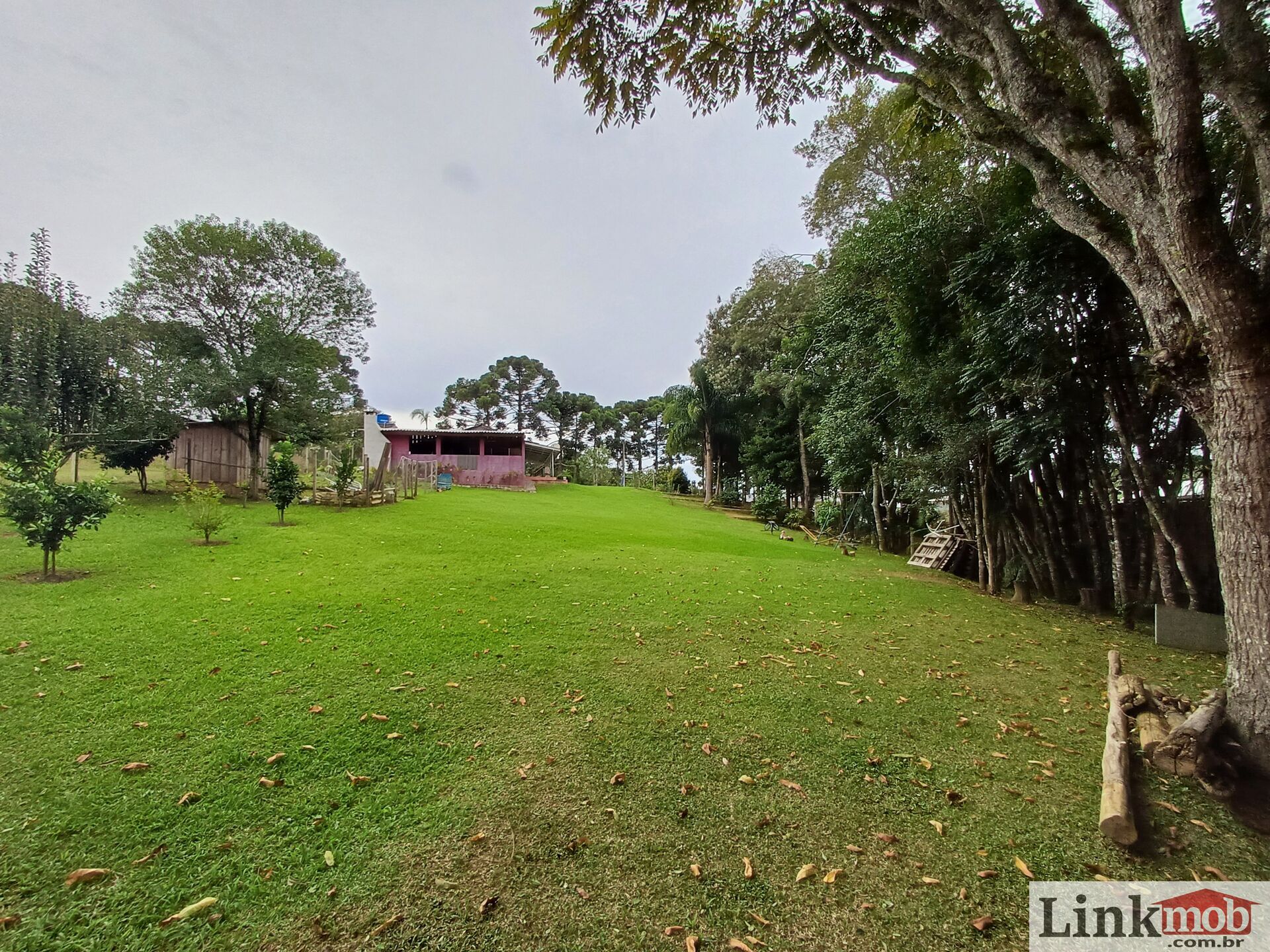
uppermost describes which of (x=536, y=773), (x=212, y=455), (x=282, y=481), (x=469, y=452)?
(x=469, y=452)

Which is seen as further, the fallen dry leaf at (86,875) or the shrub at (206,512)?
the shrub at (206,512)

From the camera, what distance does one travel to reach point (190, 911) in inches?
66.5

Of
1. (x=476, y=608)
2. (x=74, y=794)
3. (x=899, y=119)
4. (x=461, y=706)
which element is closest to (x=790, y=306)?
(x=899, y=119)

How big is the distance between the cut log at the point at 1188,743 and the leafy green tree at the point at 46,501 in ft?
32.9

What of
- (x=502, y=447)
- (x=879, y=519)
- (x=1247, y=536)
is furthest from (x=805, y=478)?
(x=1247, y=536)

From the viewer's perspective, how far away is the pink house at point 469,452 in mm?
24125

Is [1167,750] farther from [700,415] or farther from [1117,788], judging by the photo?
[700,415]

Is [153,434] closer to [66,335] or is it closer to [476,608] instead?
[66,335]

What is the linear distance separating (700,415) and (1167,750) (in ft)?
77.0

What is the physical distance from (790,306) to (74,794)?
2034 centimetres

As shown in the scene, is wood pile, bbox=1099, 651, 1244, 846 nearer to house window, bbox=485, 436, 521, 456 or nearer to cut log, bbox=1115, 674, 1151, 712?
cut log, bbox=1115, 674, 1151, 712

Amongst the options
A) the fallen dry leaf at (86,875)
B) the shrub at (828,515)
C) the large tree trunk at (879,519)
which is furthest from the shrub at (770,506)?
the fallen dry leaf at (86,875)

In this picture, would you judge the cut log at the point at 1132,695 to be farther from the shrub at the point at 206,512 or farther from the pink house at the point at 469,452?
the pink house at the point at 469,452

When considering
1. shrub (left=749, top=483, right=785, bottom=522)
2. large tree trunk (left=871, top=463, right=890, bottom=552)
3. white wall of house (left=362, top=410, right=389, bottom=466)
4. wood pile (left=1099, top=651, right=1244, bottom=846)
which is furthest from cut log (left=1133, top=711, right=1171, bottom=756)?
white wall of house (left=362, top=410, right=389, bottom=466)
